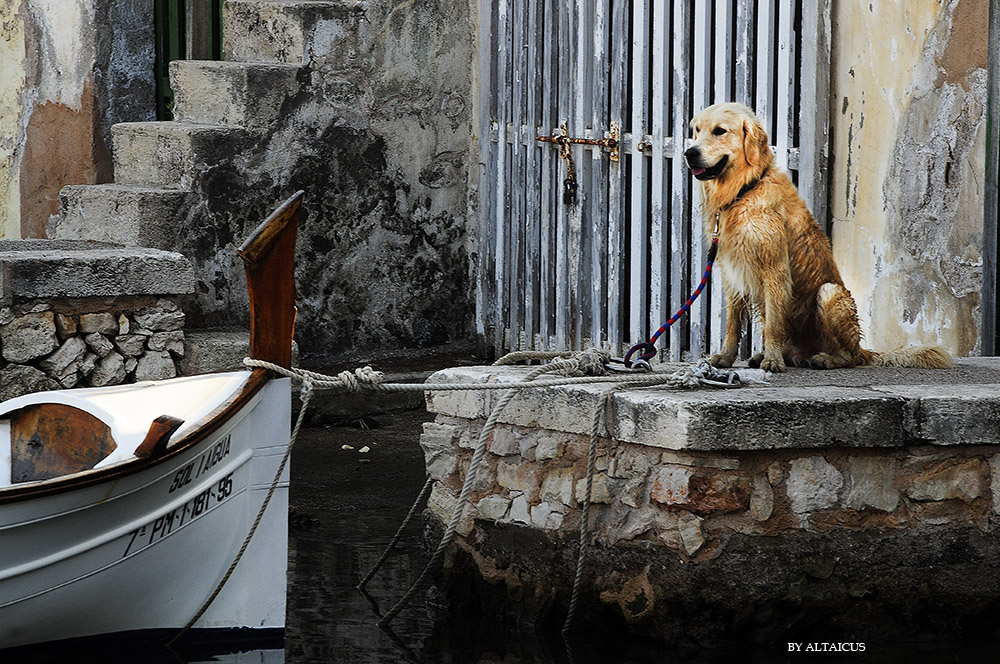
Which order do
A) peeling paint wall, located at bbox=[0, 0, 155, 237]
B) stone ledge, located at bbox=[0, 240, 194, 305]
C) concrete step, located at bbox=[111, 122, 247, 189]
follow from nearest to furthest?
stone ledge, located at bbox=[0, 240, 194, 305], concrete step, located at bbox=[111, 122, 247, 189], peeling paint wall, located at bbox=[0, 0, 155, 237]

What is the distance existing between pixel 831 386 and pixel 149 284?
342 cm

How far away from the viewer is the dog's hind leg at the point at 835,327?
5.30 meters

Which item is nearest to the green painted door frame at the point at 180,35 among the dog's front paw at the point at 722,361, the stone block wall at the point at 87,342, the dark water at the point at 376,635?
the stone block wall at the point at 87,342

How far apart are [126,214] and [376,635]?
410cm

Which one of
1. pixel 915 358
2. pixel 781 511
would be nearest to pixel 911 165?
pixel 915 358

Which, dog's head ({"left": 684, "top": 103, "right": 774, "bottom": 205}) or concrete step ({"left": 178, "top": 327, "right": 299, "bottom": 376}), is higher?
dog's head ({"left": 684, "top": 103, "right": 774, "bottom": 205})

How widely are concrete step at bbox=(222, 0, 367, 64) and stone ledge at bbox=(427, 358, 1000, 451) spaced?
4.54m

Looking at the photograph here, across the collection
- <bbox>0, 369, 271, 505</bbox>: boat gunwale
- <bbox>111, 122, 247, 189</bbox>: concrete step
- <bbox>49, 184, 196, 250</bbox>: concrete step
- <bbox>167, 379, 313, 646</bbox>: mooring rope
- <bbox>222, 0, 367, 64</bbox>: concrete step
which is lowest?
<bbox>167, 379, 313, 646</bbox>: mooring rope

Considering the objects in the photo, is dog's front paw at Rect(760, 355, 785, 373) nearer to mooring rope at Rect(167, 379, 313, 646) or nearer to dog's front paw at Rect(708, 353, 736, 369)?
dog's front paw at Rect(708, 353, 736, 369)

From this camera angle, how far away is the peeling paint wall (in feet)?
31.7

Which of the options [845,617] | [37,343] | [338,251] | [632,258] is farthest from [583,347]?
[845,617]

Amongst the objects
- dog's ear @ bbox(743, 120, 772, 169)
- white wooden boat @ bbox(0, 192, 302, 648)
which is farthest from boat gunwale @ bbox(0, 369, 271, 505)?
dog's ear @ bbox(743, 120, 772, 169)

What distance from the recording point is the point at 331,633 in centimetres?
491

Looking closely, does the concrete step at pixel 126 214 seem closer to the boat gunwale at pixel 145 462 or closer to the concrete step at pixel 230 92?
the concrete step at pixel 230 92
